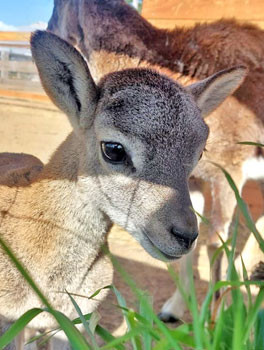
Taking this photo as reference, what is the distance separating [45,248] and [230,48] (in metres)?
2.12

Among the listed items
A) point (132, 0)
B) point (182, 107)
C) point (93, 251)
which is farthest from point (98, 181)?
point (132, 0)

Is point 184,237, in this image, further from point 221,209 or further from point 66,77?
point 221,209

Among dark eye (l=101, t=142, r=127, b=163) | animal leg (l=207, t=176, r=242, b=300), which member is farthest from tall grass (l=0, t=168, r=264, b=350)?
animal leg (l=207, t=176, r=242, b=300)

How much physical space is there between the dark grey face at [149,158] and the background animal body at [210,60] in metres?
1.35

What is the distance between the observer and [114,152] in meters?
1.75

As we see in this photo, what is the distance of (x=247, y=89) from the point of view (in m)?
3.26

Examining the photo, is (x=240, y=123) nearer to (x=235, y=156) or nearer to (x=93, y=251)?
(x=235, y=156)

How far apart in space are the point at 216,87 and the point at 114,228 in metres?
2.59

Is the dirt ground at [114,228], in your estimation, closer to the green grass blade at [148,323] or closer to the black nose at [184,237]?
the black nose at [184,237]

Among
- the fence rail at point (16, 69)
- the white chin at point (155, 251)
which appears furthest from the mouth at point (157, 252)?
the fence rail at point (16, 69)

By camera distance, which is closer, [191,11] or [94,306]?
[94,306]

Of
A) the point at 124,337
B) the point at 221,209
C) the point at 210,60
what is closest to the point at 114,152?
the point at 124,337

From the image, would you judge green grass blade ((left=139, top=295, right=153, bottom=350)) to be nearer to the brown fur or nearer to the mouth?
the mouth

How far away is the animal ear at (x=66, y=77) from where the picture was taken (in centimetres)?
176
